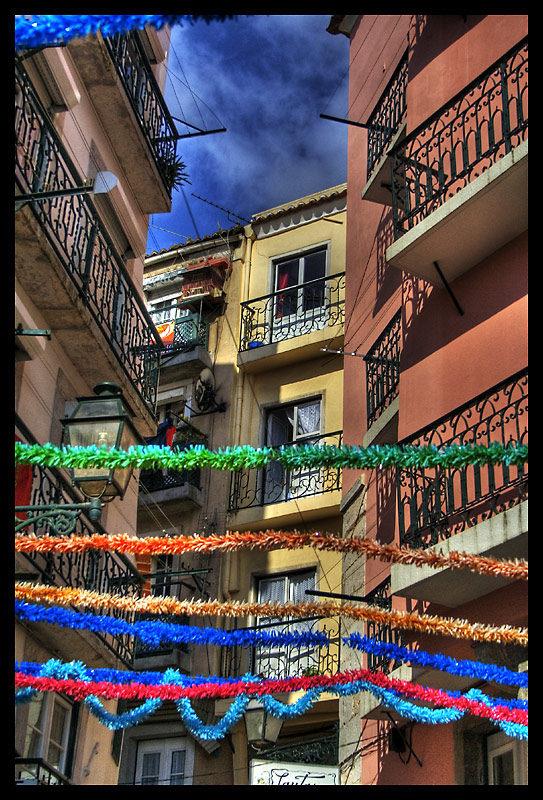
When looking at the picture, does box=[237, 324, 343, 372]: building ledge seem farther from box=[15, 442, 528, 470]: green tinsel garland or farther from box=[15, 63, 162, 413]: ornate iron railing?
box=[15, 442, 528, 470]: green tinsel garland

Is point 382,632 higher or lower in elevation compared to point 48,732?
higher

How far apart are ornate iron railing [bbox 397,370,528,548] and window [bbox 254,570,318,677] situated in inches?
330

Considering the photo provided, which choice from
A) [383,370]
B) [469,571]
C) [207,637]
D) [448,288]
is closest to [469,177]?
[448,288]

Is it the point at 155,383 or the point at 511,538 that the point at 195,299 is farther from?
the point at 511,538

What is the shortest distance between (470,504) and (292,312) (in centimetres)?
1383

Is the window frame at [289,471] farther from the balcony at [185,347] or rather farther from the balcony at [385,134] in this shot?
the balcony at [385,134]

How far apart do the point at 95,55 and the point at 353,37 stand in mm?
5258

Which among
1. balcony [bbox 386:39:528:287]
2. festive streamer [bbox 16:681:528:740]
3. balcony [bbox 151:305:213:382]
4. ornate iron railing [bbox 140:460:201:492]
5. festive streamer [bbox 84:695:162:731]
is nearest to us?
festive streamer [bbox 16:681:528:740]

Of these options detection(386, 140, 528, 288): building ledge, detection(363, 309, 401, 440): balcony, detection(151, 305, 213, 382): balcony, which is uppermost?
detection(151, 305, 213, 382): balcony

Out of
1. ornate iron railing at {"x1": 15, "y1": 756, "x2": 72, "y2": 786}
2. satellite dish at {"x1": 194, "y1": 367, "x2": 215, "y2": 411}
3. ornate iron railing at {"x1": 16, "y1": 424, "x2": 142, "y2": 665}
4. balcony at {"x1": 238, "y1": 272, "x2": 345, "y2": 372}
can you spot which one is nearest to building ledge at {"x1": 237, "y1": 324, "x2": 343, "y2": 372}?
balcony at {"x1": 238, "y1": 272, "x2": 345, "y2": 372}

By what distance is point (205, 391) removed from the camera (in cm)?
2469

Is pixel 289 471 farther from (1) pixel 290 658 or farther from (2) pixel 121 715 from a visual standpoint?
(2) pixel 121 715

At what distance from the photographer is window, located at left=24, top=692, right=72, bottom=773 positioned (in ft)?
44.3

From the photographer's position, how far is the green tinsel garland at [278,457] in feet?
23.4
